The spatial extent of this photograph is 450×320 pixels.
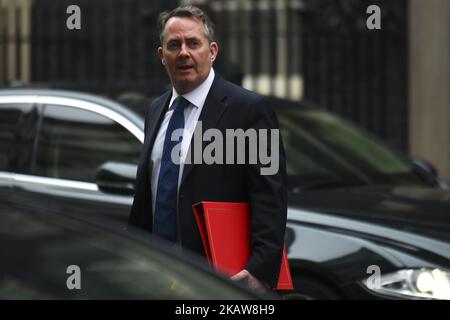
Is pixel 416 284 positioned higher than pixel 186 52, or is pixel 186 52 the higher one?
pixel 186 52

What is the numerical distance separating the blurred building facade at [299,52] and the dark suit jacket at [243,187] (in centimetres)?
820

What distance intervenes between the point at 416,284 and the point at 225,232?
1.24m

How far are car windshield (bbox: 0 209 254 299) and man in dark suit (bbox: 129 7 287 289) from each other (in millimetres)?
798

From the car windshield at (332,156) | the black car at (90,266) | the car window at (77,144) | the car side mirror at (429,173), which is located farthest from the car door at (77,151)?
the black car at (90,266)

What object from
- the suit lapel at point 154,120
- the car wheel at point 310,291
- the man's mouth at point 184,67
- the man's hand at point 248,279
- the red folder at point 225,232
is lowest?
the car wheel at point 310,291

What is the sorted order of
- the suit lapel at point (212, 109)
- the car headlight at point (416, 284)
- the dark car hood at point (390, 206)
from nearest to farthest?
the suit lapel at point (212, 109) < the car headlight at point (416, 284) < the dark car hood at point (390, 206)

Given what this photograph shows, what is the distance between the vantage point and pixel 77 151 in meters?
6.10

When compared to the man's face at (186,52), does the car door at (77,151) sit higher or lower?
lower

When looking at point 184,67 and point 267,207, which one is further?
point 184,67

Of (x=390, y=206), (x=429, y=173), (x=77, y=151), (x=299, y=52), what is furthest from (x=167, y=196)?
(x=299, y=52)

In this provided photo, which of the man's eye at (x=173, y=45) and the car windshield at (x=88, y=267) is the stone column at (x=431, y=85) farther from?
the car windshield at (x=88, y=267)

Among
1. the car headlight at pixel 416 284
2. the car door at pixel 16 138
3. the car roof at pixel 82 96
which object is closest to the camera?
the car headlight at pixel 416 284

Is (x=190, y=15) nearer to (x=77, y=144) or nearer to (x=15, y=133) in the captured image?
(x=77, y=144)

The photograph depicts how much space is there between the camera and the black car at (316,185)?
4891 mm
